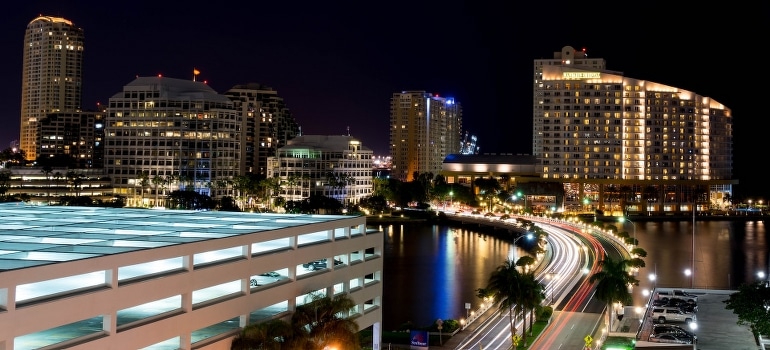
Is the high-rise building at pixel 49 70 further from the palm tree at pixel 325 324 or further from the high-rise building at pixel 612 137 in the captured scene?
the palm tree at pixel 325 324

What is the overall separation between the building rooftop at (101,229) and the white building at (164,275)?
42 millimetres

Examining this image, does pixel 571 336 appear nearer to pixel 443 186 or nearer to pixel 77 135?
pixel 443 186

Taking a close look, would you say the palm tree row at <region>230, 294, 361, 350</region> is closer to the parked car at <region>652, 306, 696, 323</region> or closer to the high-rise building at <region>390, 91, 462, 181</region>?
the parked car at <region>652, 306, 696, 323</region>

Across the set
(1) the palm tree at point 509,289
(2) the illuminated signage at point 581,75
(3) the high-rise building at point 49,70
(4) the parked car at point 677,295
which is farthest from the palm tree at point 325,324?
(3) the high-rise building at point 49,70

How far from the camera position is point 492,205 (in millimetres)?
128250

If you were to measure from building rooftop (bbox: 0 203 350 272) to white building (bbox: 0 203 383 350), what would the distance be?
4 centimetres

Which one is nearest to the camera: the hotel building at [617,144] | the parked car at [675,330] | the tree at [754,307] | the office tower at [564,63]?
the tree at [754,307]

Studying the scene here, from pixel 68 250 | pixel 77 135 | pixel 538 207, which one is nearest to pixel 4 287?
pixel 68 250

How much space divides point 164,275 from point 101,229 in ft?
17.3

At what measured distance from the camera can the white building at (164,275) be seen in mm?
17000

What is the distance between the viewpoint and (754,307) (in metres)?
25.9

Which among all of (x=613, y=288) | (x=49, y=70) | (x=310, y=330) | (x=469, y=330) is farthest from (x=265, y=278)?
(x=49, y=70)

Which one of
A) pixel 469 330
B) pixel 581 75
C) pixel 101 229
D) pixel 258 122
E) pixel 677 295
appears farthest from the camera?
pixel 258 122

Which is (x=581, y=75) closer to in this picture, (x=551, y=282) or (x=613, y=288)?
(x=551, y=282)
